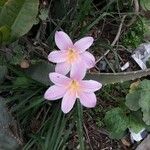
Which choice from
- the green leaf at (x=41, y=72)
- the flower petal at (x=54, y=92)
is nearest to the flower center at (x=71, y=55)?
the flower petal at (x=54, y=92)

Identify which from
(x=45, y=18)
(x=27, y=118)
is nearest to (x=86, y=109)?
(x=27, y=118)

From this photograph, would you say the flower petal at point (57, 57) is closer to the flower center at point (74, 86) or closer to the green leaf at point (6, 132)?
the flower center at point (74, 86)

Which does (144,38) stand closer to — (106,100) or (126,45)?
(126,45)

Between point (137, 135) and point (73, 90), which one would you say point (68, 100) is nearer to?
point (73, 90)

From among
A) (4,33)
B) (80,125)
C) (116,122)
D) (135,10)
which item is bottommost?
(116,122)

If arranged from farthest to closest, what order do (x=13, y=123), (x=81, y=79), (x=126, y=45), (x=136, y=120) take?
(x=126, y=45) → (x=136, y=120) → (x=13, y=123) → (x=81, y=79)

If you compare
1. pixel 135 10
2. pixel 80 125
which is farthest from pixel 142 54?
pixel 80 125
